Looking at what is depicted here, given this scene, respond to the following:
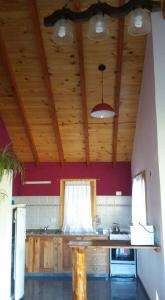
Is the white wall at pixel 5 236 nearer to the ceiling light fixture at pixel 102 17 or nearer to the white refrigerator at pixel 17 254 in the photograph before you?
the white refrigerator at pixel 17 254

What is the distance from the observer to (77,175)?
281 inches

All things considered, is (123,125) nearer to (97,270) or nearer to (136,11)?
(97,270)

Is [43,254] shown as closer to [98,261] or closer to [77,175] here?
[98,261]

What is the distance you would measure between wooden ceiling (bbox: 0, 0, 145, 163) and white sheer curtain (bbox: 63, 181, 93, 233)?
644mm

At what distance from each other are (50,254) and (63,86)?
3521mm

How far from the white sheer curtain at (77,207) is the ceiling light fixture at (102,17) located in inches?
192

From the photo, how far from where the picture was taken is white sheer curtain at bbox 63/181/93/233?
6.71m

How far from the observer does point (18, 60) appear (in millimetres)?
4773

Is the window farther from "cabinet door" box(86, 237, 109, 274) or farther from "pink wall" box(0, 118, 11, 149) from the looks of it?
"pink wall" box(0, 118, 11, 149)

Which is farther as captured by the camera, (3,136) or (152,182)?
(3,136)

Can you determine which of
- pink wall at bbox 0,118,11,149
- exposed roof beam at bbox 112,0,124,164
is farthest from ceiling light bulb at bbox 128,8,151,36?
pink wall at bbox 0,118,11,149

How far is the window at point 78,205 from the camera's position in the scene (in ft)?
22.1

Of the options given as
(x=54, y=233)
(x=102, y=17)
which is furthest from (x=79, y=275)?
(x=102, y=17)

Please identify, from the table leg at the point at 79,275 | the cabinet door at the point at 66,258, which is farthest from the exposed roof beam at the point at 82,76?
the table leg at the point at 79,275
